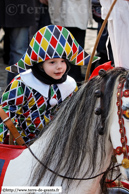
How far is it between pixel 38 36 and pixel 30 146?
0.76 meters

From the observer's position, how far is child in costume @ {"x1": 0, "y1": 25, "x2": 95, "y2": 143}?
2.42 m

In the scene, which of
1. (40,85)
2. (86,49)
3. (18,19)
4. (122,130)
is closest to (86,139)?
(122,130)

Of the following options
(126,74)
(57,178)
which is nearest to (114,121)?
(126,74)

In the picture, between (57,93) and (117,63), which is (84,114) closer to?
(117,63)

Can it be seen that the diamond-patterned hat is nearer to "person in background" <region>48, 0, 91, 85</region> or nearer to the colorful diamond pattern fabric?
the colorful diamond pattern fabric

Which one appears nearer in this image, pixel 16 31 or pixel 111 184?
pixel 111 184

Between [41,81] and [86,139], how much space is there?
3.06 ft

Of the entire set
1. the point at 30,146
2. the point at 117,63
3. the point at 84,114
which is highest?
the point at 117,63

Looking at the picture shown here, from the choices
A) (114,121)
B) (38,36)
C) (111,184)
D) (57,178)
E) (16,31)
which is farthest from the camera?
(16,31)

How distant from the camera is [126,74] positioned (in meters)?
1.57

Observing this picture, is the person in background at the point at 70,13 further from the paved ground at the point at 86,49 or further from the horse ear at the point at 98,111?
the horse ear at the point at 98,111

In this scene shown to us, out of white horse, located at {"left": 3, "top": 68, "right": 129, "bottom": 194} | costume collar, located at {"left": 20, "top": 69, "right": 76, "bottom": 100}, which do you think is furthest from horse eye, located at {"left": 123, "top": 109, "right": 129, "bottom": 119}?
costume collar, located at {"left": 20, "top": 69, "right": 76, "bottom": 100}

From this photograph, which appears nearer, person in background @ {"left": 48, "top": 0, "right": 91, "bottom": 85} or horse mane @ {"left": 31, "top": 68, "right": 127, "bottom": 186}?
horse mane @ {"left": 31, "top": 68, "right": 127, "bottom": 186}

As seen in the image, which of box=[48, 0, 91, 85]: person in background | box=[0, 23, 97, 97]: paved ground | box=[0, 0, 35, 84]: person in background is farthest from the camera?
box=[0, 23, 97, 97]: paved ground
